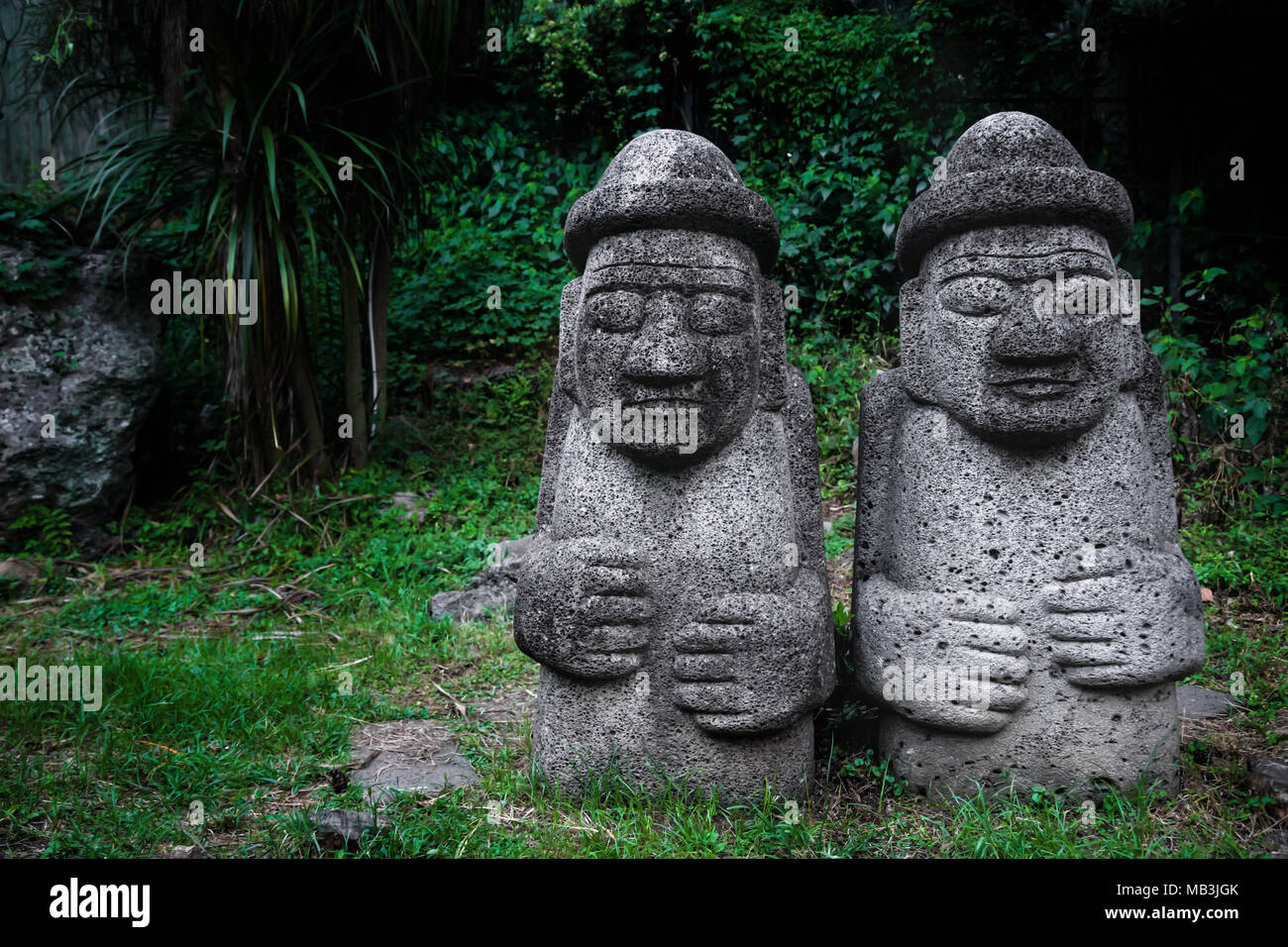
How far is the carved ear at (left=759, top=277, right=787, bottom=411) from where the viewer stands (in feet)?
9.33

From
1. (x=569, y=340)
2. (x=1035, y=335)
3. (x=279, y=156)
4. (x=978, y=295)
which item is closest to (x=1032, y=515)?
(x=1035, y=335)

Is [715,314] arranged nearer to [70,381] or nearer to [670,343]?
[670,343]

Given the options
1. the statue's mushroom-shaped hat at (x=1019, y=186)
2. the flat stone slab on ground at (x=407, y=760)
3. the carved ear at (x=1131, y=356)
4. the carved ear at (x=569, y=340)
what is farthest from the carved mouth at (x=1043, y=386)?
the flat stone slab on ground at (x=407, y=760)

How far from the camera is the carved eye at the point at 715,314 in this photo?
8.84ft

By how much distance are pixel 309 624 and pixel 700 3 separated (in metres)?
5.71

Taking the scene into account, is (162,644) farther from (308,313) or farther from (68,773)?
(308,313)

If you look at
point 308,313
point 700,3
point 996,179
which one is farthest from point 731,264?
point 700,3

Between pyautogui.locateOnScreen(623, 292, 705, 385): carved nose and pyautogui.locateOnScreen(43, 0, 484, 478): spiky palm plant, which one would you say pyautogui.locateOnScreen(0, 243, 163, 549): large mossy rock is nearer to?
pyautogui.locateOnScreen(43, 0, 484, 478): spiky palm plant

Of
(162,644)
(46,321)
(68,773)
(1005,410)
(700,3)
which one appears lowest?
(68,773)

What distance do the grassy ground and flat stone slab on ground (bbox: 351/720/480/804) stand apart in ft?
0.23

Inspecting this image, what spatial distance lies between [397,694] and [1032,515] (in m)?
2.57

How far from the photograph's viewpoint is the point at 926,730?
9.27 ft

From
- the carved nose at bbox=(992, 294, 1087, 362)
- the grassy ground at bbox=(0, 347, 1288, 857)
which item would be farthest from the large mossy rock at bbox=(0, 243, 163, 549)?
the carved nose at bbox=(992, 294, 1087, 362)

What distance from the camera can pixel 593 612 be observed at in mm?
2684
